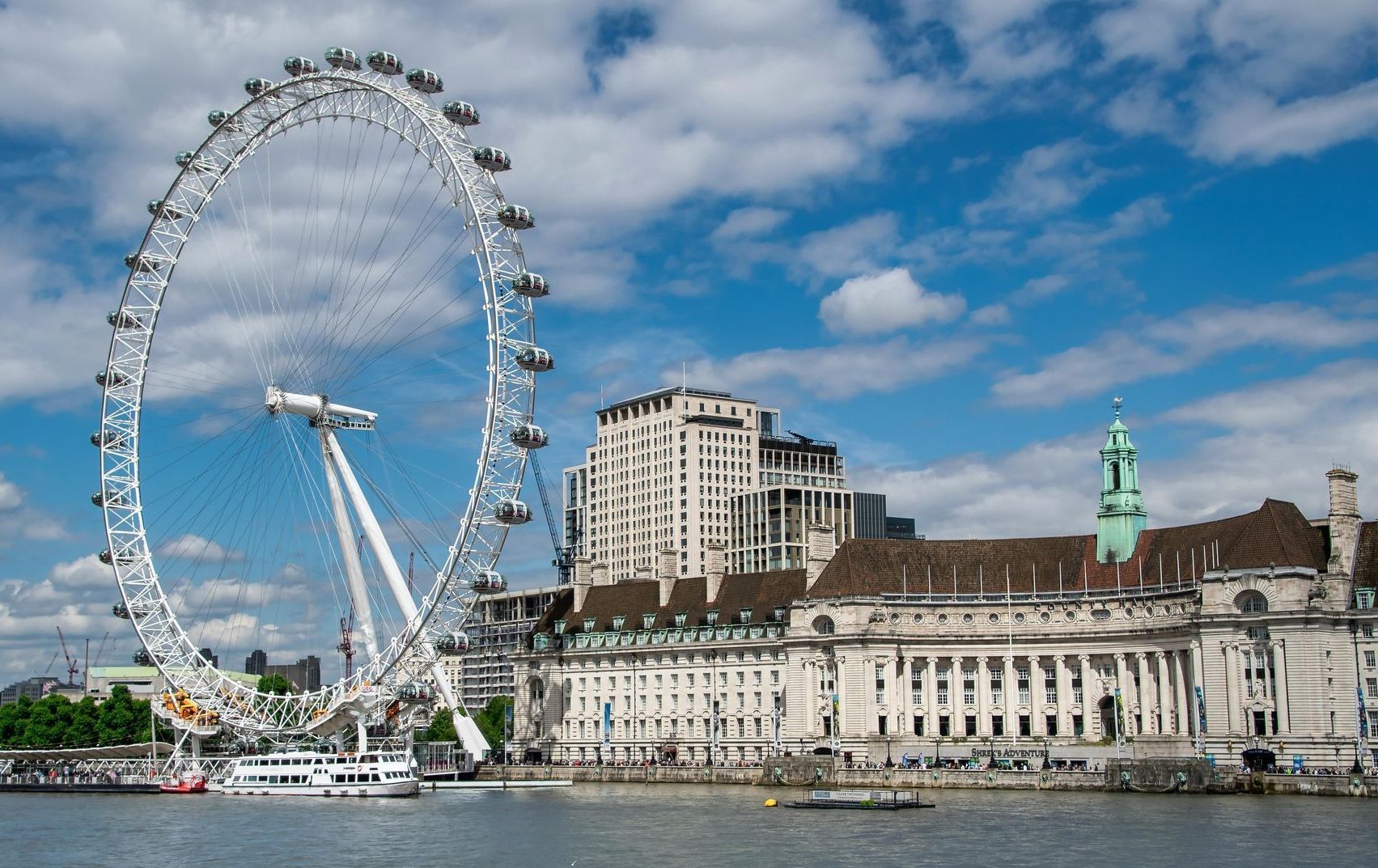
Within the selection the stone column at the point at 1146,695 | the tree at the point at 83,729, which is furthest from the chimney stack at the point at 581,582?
the stone column at the point at 1146,695

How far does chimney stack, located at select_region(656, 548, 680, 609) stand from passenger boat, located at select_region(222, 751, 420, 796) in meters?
39.0

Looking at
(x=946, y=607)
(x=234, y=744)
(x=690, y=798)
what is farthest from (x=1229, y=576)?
(x=234, y=744)

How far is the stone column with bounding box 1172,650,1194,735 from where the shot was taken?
11769 cm

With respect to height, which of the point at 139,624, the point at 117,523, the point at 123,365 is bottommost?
the point at 139,624

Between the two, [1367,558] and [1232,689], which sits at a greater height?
[1367,558]

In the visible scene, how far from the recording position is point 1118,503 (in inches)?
5084

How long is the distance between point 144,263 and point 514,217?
26568 mm

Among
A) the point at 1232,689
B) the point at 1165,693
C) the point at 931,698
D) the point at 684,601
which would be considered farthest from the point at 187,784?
the point at 1232,689

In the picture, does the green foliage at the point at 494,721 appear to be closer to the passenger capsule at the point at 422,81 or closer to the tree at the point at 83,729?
the tree at the point at 83,729

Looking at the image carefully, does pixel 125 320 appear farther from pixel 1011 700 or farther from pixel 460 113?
pixel 1011 700

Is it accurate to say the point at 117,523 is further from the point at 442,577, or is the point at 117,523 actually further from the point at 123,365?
the point at 442,577

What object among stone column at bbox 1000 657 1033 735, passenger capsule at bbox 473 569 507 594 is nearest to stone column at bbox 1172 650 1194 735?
stone column at bbox 1000 657 1033 735

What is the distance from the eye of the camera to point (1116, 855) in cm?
6247

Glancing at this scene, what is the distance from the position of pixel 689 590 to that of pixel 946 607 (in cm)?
2474
